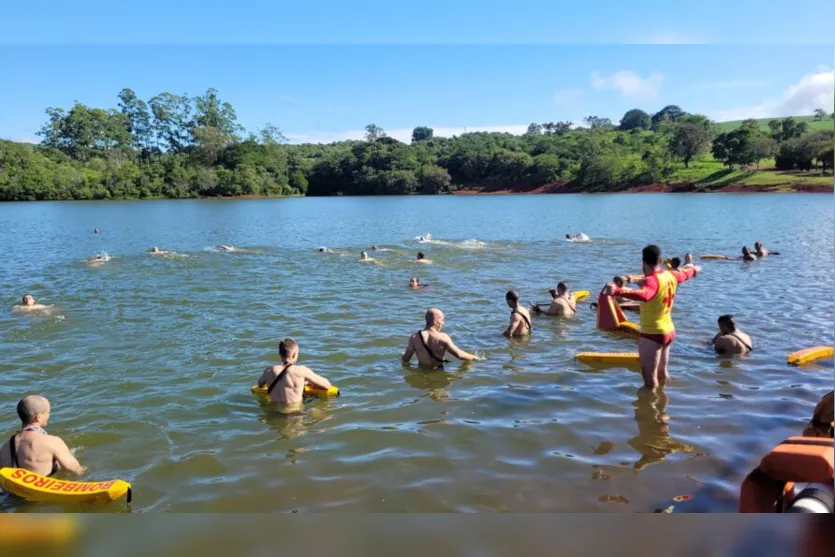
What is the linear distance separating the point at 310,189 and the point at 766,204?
223 ft

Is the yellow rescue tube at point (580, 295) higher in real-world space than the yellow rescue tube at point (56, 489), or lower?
higher

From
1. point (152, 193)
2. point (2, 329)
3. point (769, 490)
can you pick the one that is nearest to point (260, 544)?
point (769, 490)

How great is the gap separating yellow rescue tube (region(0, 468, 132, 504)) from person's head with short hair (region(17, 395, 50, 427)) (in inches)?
20.2

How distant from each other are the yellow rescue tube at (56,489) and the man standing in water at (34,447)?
17 cm

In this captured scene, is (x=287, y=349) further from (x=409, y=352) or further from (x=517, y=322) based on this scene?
(x=517, y=322)

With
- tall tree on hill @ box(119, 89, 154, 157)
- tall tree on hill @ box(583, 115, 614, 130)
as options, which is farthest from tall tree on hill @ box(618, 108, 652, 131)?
tall tree on hill @ box(119, 89, 154, 157)

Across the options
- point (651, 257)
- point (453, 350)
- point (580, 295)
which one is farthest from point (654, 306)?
point (580, 295)

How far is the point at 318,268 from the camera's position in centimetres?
2180

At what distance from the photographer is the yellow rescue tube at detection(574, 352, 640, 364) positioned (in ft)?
31.3

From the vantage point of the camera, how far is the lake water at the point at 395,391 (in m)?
5.88

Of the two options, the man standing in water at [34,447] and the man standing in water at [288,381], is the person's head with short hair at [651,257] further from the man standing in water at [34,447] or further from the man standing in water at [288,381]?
the man standing in water at [34,447]

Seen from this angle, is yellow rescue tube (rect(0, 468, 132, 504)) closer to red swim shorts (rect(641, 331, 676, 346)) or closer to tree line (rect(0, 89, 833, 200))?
red swim shorts (rect(641, 331, 676, 346))

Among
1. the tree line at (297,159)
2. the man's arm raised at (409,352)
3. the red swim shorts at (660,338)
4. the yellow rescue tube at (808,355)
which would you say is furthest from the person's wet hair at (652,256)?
the tree line at (297,159)

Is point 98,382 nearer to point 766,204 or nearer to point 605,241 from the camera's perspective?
point 605,241
